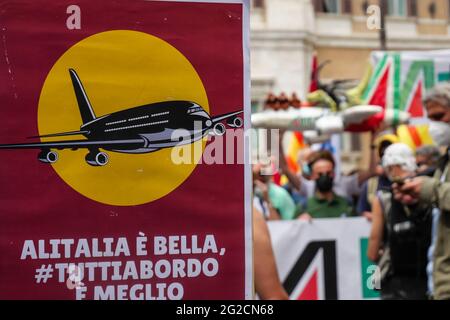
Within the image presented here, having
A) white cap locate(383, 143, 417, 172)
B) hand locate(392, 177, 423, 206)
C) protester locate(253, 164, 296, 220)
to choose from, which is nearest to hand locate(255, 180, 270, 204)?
protester locate(253, 164, 296, 220)

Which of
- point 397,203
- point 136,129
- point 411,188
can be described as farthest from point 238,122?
point 397,203

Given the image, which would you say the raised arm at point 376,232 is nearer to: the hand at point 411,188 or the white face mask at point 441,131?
the white face mask at point 441,131

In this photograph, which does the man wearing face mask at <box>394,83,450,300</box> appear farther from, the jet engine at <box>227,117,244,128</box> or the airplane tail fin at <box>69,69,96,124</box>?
the airplane tail fin at <box>69,69,96,124</box>

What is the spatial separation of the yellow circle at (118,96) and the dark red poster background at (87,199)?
26 mm

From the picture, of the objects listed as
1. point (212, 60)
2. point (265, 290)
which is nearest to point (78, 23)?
point (212, 60)

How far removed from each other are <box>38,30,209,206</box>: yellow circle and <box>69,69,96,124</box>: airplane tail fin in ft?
0.04

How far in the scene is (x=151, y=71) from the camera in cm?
257

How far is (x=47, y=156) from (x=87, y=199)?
0.55 ft

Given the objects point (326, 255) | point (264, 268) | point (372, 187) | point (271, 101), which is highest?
point (271, 101)

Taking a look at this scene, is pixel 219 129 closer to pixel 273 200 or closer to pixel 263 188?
pixel 263 188

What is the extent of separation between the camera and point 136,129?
2572 mm

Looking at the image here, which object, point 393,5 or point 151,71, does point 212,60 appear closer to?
point 151,71

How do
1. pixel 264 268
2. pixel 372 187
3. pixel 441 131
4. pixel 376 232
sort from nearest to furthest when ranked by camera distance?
pixel 264 268 < pixel 441 131 < pixel 376 232 < pixel 372 187

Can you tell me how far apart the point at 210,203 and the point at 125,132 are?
333 millimetres
